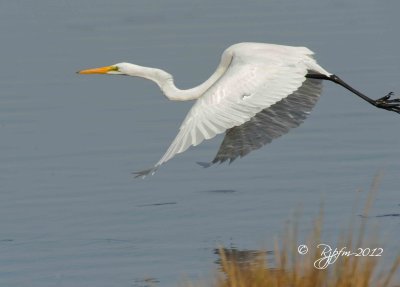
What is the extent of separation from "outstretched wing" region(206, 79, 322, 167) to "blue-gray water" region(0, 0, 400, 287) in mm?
577

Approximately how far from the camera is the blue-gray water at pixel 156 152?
8.95 m

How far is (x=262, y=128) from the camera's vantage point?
360 inches

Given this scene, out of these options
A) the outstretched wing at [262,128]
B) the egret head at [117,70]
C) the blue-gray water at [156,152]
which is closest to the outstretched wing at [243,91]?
the outstretched wing at [262,128]

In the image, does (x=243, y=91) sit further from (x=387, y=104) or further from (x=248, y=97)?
(x=387, y=104)

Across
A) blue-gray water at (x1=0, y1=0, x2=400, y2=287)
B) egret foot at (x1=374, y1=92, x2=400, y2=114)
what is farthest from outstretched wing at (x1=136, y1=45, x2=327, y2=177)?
egret foot at (x1=374, y1=92, x2=400, y2=114)

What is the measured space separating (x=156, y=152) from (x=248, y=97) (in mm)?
3470

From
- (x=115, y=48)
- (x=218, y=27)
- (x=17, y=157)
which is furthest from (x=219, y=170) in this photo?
(x=218, y=27)

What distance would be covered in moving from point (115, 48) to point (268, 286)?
9.80 metres

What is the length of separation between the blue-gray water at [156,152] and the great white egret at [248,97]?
2.10 feet

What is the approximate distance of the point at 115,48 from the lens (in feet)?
51.1

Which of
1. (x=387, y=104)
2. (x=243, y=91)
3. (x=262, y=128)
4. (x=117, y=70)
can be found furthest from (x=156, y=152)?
(x=243, y=91)

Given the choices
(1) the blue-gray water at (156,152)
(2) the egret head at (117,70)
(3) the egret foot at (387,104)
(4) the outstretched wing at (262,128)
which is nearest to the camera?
(1) the blue-gray water at (156,152)

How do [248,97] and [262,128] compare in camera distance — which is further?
[262,128]

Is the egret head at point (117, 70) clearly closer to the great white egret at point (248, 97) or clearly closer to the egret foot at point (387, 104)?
the great white egret at point (248, 97)
